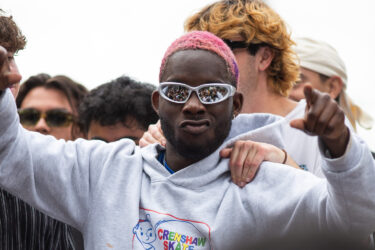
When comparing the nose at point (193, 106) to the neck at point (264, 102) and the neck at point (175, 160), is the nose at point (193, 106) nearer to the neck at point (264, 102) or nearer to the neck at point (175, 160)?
the neck at point (175, 160)

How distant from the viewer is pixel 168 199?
7.31ft

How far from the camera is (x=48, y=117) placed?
505 cm

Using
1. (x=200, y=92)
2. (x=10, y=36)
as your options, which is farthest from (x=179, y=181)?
(x=10, y=36)

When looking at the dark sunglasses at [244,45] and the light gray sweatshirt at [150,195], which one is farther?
the dark sunglasses at [244,45]

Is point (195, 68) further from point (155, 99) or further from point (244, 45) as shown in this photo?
point (244, 45)

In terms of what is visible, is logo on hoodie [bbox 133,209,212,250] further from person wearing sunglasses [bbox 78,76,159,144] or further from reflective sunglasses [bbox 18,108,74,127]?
reflective sunglasses [bbox 18,108,74,127]

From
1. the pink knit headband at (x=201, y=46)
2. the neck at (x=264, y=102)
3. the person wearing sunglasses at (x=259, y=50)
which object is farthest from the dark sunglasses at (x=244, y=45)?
the pink knit headband at (x=201, y=46)

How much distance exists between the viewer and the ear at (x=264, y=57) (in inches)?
150

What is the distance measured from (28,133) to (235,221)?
0.86 metres

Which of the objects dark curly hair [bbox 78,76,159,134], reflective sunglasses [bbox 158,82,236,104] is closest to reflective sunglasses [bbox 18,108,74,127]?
dark curly hair [bbox 78,76,159,134]

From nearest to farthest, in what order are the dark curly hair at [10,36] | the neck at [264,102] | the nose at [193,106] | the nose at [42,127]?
the nose at [193,106] < the dark curly hair at [10,36] < the neck at [264,102] < the nose at [42,127]

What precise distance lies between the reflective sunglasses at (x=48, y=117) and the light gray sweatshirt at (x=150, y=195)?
8.96ft

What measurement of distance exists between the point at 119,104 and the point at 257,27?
1238mm

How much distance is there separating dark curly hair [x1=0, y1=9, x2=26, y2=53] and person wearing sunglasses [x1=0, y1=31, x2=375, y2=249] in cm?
45
